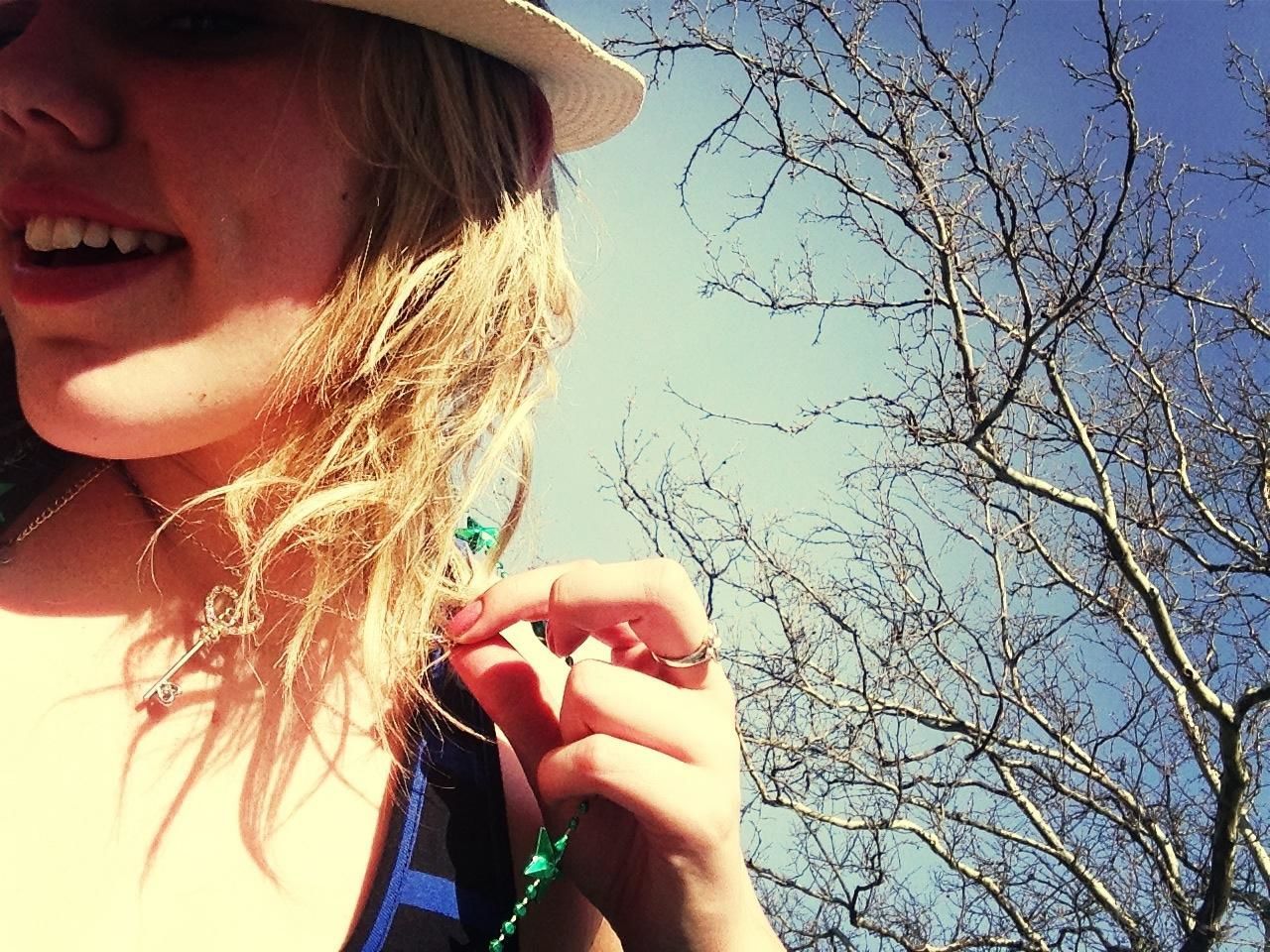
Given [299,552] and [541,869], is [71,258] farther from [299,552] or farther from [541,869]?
[541,869]

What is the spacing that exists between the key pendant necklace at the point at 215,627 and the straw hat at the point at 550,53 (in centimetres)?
73

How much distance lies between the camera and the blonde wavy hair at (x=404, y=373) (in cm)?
112

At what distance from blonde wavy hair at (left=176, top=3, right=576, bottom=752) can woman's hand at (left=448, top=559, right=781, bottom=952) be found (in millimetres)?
165

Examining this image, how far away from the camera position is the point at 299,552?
120 cm

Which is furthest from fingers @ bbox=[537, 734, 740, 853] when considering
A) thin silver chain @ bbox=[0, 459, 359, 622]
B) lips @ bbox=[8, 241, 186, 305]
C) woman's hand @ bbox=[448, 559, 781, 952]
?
lips @ bbox=[8, 241, 186, 305]

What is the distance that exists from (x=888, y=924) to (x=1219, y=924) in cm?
257

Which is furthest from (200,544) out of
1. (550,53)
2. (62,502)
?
(550,53)

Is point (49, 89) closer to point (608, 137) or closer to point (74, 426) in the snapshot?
point (74, 426)

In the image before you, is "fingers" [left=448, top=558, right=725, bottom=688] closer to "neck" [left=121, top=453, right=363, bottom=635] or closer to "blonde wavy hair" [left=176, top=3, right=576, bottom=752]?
"blonde wavy hair" [left=176, top=3, right=576, bottom=752]

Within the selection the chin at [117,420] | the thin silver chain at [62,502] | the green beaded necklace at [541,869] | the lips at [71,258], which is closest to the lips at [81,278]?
the lips at [71,258]

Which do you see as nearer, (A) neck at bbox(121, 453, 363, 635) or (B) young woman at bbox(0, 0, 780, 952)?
(B) young woman at bbox(0, 0, 780, 952)

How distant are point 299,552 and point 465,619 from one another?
0.91 ft

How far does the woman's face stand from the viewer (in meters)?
0.98

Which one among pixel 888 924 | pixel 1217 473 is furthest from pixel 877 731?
pixel 1217 473
